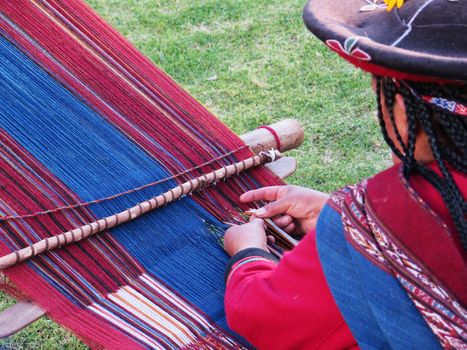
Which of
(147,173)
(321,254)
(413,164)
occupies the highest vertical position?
(413,164)

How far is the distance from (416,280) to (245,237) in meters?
0.75

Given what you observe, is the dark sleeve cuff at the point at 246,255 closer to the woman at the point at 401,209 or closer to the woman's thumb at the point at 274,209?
the woman's thumb at the point at 274,209

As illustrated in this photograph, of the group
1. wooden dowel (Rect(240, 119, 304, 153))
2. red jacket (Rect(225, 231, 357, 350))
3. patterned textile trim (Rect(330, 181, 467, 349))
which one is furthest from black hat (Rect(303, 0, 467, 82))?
wooden dowel (Rect(240, 119, 304, 153))

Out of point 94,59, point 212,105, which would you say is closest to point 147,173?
point 94,59

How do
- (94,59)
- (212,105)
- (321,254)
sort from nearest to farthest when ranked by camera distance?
(321,254) → (94,59) → (212,105)

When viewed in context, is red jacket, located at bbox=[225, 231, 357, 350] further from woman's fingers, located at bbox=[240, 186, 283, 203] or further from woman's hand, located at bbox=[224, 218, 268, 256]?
woman's fingers, located at bbox=[240, 186, 283, 203]

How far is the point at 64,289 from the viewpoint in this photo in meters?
2.01

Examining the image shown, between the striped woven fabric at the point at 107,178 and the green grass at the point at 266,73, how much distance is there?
107 cm

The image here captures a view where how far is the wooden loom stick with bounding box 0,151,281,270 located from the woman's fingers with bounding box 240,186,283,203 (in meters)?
0.09

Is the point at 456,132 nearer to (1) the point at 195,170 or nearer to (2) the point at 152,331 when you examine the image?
(2) the point at 152,331

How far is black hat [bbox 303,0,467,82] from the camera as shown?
137cm

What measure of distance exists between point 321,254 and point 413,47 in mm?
460

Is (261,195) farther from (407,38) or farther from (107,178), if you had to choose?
(407,38)

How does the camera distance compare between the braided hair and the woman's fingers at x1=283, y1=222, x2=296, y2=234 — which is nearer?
the braided hair
